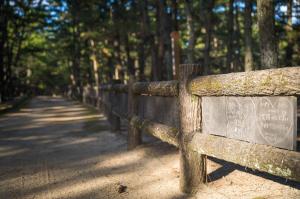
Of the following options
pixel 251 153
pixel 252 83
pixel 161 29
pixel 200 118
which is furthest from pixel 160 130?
pixel 161 29

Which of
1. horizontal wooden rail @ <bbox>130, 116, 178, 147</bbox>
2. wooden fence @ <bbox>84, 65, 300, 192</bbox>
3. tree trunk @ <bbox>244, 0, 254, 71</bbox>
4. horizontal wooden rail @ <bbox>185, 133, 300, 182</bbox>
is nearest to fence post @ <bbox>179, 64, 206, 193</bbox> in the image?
wooden fence @ <bbox>84, 65, 300, 192</bbox>

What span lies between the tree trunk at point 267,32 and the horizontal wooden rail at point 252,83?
2.79 metres

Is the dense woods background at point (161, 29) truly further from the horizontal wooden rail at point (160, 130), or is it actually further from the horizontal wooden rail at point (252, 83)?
the horizontal wooden rail at point (252, 83)

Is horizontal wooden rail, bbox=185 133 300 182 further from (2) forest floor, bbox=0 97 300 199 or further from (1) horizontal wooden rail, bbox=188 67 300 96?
(2) forest floor, bbox=0 97 300 199

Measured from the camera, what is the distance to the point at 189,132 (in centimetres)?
452

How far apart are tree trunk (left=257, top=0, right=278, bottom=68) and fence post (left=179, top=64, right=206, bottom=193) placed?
2501 mm

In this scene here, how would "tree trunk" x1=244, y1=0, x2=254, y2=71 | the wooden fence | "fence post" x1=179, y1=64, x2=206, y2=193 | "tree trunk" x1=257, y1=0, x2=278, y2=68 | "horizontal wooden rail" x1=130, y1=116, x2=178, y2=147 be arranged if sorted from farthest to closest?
1. "tree trunk" x1=244, y1=0, x2=254, y2=71
2. "tree trunk" x1=257, y1=0, x2=278, y2=68
3. "horizontal wooden rail" x1=130, y1=116, x2=178, y2=147
4. "fence post" x1=179, y1=64, x2=206, y2=193
5. the wooden fence

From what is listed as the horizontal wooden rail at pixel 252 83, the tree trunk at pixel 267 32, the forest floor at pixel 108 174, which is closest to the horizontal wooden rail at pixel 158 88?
the horizontal wooden rail at pixel 252 83

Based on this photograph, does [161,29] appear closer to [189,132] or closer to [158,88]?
[158,88]

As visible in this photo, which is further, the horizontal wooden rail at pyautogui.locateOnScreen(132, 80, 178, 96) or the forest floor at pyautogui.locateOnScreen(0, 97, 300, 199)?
the horizontal wooden rail at pyautogui.locateOnScreen(132, 80, 178, 96)

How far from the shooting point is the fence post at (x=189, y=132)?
445 cm

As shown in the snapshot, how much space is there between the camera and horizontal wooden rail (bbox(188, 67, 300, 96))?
2.89 metres

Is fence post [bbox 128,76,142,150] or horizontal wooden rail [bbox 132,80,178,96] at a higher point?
horizontal wooden rail [bbox 132,80,178,96]

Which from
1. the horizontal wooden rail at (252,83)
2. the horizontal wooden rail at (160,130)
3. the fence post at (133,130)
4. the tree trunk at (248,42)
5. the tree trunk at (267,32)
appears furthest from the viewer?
the tree trunk at (248,42)
